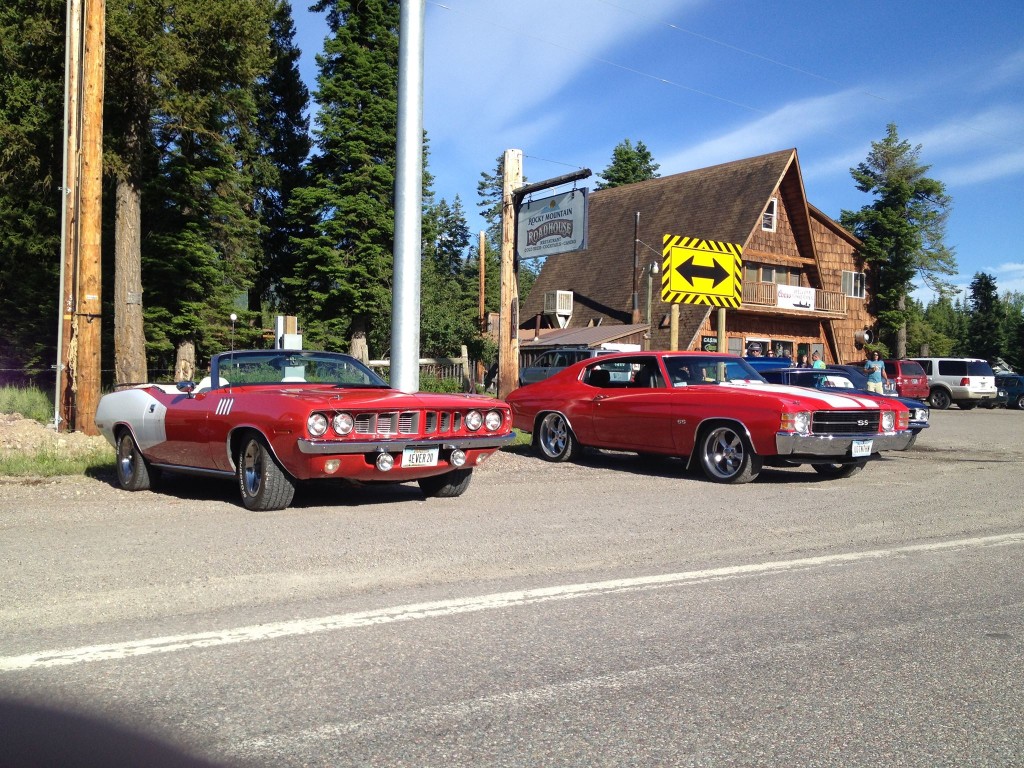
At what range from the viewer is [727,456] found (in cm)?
1098

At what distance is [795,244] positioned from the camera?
41094 mm

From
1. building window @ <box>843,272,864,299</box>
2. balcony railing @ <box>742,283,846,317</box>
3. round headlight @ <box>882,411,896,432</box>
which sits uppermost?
building window @ <box>843,272,864,299</box>

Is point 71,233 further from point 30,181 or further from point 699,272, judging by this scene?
point 699,272

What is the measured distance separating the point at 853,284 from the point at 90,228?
38411 millimetres

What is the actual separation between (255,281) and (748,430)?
30757 mm

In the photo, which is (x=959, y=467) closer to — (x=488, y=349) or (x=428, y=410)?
(x=428, y=410)

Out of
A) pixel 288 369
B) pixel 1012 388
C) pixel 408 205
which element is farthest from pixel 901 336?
pixel 288 369

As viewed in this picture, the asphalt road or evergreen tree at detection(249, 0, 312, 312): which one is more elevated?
evergreen tree at detection(249, 0, 312, 312)

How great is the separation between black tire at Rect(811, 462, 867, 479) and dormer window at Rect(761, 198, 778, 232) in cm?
2825

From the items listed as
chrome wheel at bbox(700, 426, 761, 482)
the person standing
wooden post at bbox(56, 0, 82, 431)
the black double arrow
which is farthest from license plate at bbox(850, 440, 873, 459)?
wooden post at bbox(56, 0, 82, 431)

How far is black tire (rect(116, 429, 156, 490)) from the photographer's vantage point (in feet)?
31.3

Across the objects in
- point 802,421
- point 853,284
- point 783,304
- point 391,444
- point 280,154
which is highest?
point 280,154

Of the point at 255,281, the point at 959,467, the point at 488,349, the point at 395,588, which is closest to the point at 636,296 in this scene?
the point at 488,349

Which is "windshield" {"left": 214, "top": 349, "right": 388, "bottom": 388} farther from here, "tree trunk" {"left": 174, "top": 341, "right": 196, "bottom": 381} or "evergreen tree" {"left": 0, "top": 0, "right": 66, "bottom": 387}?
"tree trunk" {"left": 174, "top": 341, "right": 196, "bottom": 381}
